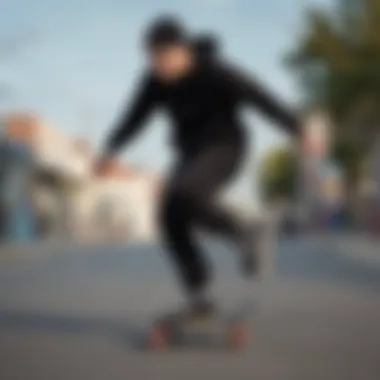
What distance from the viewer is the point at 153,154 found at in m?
1.88

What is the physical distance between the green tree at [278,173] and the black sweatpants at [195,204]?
0.05 metres

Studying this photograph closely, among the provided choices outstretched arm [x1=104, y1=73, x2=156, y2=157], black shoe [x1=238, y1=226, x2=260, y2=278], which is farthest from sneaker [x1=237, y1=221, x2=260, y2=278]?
outstretched arm [x1=104, y1=73, x2=156, y2=157]

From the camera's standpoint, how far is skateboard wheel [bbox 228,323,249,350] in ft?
6.48

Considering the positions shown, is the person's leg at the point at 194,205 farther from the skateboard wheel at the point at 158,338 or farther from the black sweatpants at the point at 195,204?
the skateboard wheel at the point at 158,338

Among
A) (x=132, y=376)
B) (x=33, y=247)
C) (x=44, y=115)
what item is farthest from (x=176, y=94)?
(x=132, y=376)

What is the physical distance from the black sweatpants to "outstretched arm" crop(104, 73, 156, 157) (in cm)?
10

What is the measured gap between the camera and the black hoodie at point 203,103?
187 centimetres

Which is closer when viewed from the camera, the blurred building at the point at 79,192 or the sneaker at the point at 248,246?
the blurred building at the point at 79,192

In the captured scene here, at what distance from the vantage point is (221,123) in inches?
74.9

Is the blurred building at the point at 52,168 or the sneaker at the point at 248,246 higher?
the blurred building at the point at 52,168

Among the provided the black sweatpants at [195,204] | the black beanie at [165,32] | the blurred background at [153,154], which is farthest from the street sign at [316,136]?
the black beanie at [165,32]

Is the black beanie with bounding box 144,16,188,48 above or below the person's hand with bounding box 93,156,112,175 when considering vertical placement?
above

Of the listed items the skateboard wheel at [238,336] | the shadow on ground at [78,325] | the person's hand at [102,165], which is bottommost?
the skateboard wheel at [238,336]

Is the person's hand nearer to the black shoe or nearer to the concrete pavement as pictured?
the concrete pavement
